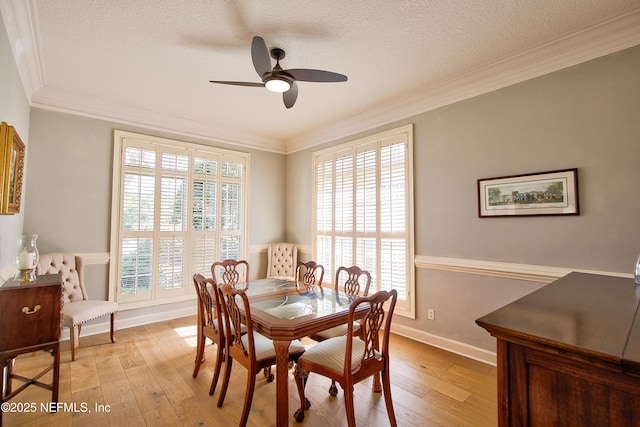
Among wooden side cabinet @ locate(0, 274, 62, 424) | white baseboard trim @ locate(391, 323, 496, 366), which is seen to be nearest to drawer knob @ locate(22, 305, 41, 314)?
wooden side cabinet @ locate(0, 274, 62, 424)

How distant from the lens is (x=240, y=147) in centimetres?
500

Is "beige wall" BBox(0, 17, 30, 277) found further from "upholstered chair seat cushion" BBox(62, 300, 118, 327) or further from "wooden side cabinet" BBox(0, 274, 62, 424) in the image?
"upholstered chair seat cushion" BBox(62, 300, 118, 327)

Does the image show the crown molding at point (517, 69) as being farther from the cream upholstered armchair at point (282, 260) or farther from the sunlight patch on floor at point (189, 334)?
the sunlight patch on floor at point (189, 334)

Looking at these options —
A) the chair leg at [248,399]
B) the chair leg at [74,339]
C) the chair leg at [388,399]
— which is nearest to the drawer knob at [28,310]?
the chair leg at [74,339]

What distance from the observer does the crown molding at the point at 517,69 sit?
2.26 m

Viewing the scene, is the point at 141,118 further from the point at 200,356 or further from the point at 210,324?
the point at 200,356

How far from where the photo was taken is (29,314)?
2037mm

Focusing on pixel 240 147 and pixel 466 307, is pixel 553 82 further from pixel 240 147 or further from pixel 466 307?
pixel 240 147

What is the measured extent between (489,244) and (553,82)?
154 centimetres

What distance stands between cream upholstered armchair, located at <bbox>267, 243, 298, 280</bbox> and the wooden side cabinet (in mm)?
3052

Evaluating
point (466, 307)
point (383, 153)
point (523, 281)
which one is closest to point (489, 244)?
point (523, 281)

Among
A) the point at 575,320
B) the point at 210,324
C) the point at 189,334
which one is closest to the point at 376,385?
the point at 210,324

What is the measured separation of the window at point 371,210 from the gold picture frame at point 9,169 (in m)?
3.43

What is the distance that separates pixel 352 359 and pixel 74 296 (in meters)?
3.36
